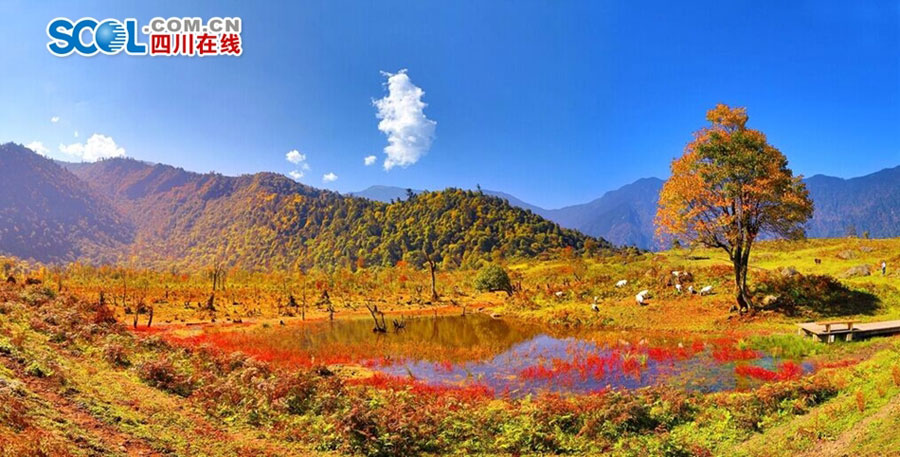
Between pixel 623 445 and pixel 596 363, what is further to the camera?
pixel 596 363

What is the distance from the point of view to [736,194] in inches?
1123

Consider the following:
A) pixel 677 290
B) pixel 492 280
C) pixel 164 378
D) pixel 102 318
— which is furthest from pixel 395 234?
pixel 164 378

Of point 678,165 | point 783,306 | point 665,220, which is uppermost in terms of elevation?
point 678,165

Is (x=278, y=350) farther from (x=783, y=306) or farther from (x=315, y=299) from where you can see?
(x=783, y=306)

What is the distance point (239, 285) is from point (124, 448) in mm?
63643

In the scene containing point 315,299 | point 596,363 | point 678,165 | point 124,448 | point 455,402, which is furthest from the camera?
point 315,299

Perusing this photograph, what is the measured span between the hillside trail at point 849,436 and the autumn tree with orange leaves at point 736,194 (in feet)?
65.8

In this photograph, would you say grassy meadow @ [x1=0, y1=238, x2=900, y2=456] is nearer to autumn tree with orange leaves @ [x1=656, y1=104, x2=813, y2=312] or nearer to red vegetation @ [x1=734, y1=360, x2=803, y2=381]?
red vegetation @ [x1=734, y1=360, x2=803, y2=381]

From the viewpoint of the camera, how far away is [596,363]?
23.0m

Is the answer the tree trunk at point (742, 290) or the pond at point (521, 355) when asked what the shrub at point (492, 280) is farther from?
the tree trunk at point (742, 290)

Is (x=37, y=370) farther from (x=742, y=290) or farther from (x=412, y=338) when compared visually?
(x=742, y=290)

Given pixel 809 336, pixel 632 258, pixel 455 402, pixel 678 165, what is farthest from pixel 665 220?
pixel 632 258

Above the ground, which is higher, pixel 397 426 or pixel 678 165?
pixel 678 165

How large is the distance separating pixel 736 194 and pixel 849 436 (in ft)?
71.3
